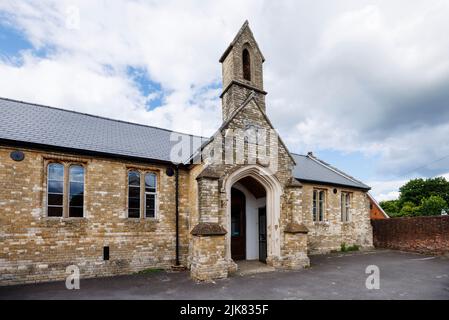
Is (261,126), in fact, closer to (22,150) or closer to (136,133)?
(136,133)

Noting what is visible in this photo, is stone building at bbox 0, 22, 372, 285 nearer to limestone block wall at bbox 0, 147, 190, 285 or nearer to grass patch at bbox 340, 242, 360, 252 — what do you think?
limestone block wall at bbox 0, 147, 190, 285

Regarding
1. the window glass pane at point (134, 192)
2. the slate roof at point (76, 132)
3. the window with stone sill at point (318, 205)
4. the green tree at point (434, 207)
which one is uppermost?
the slate roof at point (76, 132)

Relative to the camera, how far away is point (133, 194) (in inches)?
464

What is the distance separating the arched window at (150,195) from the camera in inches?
476

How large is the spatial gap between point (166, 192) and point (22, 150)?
565cm

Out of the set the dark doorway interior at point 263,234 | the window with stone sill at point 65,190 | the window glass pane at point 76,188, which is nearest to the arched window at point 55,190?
the window with stone sill at point 65,190

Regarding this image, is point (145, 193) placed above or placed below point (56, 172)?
below

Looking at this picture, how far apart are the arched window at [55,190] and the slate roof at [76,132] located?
986mm

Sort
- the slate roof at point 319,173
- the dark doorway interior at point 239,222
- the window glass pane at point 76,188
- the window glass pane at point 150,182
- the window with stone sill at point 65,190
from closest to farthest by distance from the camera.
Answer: the window with stone sill at point 65,190
the window glass pane at point 76,188
the window glass pane at point 150,182
the dark doorway interior at point 239,222
the slate roof at point 319,173

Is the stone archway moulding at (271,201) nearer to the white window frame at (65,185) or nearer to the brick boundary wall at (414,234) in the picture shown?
the white window frame at (65,185)

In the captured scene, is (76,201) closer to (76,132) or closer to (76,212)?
(76,212)

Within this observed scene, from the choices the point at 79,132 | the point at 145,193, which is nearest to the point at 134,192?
the point at 145,193

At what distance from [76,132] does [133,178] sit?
3.26 meters
